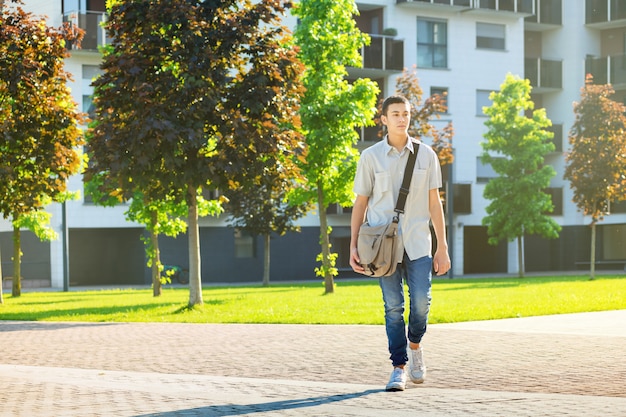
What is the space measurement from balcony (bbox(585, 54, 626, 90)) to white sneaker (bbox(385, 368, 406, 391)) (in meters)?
47.7

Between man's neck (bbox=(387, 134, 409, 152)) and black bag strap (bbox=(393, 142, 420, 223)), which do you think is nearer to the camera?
black bag strap (bbox=(393, 142, 420, 223))

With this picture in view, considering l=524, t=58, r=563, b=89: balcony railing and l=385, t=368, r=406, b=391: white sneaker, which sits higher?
l=524, t=58, r=563, b=89: balcony railing

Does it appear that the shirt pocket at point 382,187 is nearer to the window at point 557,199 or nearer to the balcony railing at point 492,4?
the balcony railing at point 492,4

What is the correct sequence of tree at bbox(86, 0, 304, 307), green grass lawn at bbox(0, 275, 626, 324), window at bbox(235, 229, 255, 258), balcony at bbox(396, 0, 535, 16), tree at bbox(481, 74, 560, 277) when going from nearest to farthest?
green grass lawn at bbox(0, 275, 626, 324) → tree at bbox(86, 0, 304, 307) → tree at bbox(481, 74, 560, 277) → window at bbox(235, 229, 255, 258) → balcony at bbox(396, 0, 535, 16)

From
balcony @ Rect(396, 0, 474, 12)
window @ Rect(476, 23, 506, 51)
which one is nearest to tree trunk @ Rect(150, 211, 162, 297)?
balcony @ Rect(396, 0, 474, 12)

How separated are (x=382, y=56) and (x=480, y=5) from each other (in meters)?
6.62

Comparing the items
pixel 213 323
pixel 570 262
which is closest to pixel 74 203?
pixel 570 262

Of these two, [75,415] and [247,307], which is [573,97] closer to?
[247,307]

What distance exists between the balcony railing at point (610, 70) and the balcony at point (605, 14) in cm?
221

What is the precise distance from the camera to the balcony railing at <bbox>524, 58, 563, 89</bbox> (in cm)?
5478

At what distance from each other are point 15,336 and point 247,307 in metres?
6.58

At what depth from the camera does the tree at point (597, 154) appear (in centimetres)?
3850

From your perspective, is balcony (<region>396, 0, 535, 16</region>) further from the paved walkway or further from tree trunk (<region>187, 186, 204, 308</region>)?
the paved walkway

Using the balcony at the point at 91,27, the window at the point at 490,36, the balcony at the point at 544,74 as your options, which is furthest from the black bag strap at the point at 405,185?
the balcony at the point at 544,74
